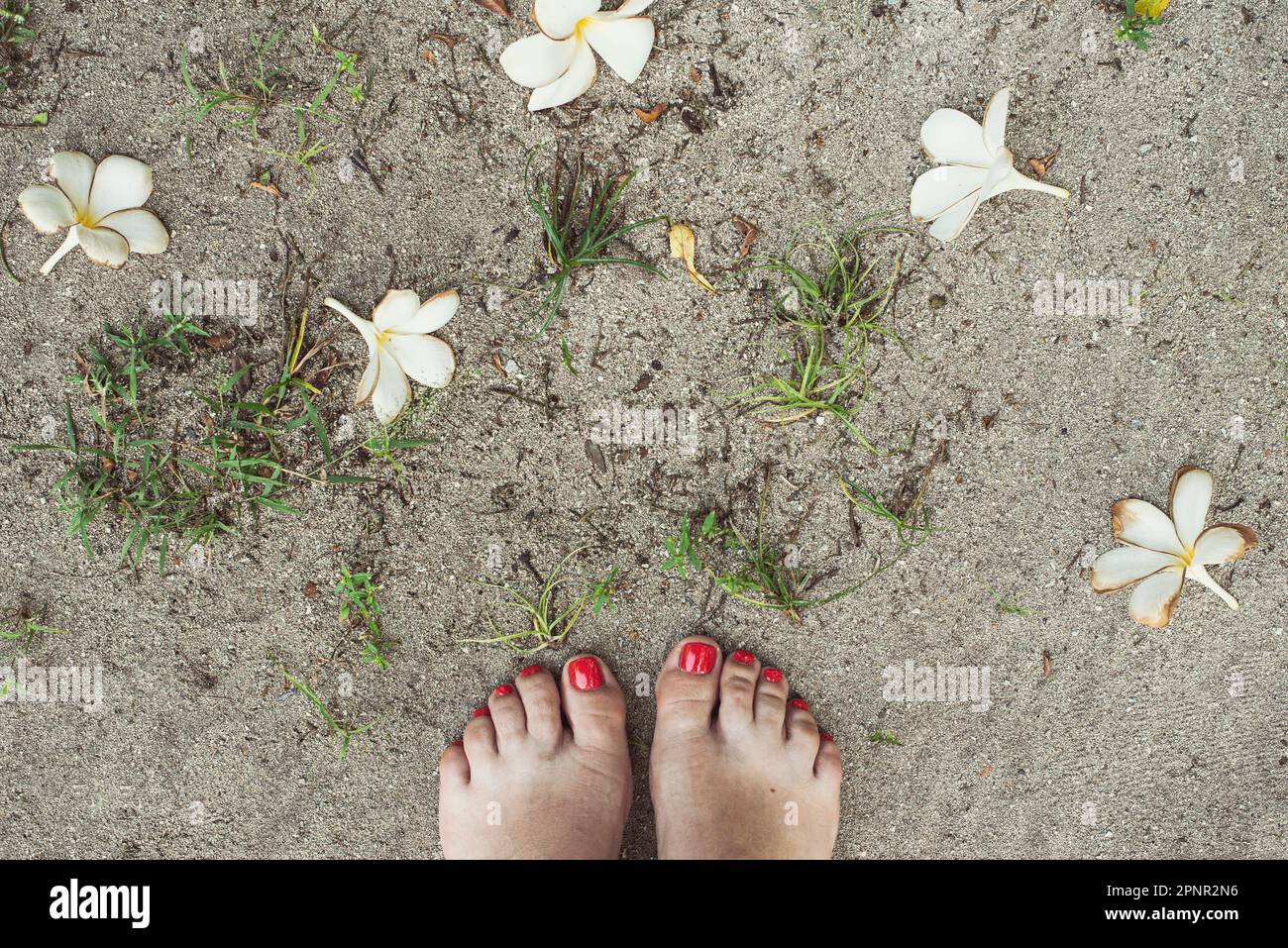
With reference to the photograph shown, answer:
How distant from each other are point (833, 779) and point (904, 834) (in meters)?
0.25

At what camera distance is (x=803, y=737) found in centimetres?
178

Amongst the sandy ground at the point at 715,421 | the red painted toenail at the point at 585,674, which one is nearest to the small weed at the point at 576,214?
the sandy ground at the point at 715,421

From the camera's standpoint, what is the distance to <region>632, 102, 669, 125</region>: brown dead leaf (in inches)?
65.1

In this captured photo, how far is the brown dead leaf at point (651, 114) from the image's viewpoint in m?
1.65

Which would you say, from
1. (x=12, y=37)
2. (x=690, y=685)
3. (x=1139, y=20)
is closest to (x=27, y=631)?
(x=12, y=37)

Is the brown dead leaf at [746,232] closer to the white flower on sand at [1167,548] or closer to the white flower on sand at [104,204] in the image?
the white flower on sand at [1167,548]

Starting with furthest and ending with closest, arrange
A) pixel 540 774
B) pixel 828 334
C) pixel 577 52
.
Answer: pixel 540 774 → pixel 828 334 → pixel 577 52

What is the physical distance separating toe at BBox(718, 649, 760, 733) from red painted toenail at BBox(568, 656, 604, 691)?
0.32 metres

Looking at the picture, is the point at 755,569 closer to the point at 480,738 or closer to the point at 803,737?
the point at 803,737

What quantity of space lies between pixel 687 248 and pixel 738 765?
1286mm

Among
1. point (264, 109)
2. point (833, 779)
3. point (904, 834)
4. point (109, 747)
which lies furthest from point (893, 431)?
point (109, 747)

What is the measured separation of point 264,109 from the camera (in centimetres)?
166

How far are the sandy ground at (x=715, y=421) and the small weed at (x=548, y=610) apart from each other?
0.14ft

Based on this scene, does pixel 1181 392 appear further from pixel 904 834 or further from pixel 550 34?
pixel 550 34
